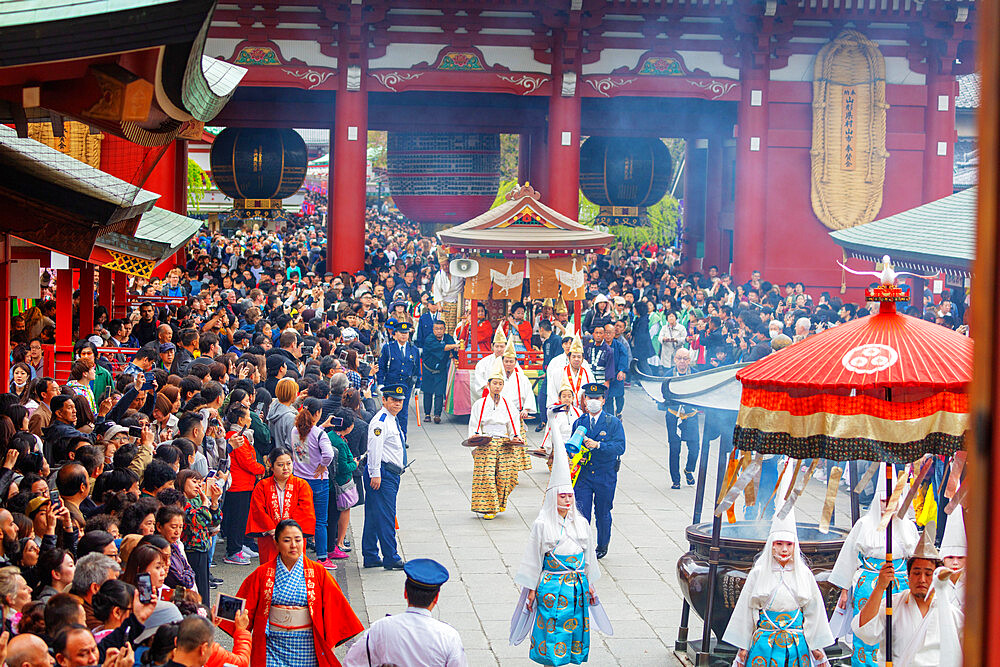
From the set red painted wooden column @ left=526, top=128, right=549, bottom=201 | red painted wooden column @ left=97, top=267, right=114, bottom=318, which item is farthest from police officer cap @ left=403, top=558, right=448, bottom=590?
red painted wooden column @ left=526, top=128, right=549, bottom=201

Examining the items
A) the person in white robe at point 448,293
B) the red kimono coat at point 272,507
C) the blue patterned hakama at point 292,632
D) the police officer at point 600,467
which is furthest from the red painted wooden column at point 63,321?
the blue patterned hakama at point 292,632

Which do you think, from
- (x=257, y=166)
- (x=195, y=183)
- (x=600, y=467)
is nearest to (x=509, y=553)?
(x=600, y=467)

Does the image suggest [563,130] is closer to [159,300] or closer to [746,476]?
[159,300]

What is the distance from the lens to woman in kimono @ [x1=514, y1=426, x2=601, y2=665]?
686cm

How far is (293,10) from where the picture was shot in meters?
20.8

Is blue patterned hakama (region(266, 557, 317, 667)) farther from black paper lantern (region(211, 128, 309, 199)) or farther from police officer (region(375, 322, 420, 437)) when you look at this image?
black paper lantern (region(211, 128, 309, 199))

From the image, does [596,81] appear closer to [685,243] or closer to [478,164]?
[478,164]

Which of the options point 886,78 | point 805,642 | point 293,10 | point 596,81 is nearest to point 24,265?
point 805,642

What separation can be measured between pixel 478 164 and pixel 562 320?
22.3ft

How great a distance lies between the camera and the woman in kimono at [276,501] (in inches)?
301

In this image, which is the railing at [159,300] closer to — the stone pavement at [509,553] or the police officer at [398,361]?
the police officer at [398,361]

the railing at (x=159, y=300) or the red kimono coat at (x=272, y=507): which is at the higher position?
the railing at (x=159, y=300)

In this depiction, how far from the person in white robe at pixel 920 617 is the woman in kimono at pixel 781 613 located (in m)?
0.28

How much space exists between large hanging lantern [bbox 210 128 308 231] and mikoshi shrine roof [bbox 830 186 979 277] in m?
9.46
